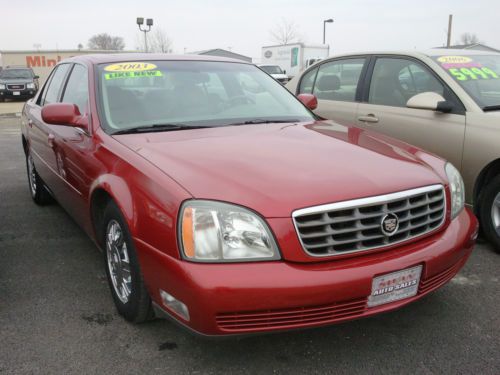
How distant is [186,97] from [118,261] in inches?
48.8

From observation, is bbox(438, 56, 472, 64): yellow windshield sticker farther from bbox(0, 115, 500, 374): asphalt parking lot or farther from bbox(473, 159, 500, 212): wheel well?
bbox(0, 115, 500, 374): asphalt parking lot

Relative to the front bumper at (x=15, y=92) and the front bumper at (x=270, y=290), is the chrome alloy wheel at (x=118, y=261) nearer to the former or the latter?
the front bumper at (x=270, y=290)

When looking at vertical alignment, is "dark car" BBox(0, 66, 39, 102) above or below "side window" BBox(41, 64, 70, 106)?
below

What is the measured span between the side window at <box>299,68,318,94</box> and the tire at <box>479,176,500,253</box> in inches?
105

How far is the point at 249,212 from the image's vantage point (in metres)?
2.10

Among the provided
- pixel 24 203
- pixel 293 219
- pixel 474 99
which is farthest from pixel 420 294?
pixel 24 203

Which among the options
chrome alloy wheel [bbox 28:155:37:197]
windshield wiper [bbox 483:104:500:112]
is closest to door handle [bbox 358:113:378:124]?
windshield wiper [bbox 483:104:500:112]

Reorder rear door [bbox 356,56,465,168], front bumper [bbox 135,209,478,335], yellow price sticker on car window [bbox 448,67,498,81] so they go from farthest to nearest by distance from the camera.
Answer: yellow price sticker on car window [bbox 448,67,498,81], rear door [bbox 356,56,465,168], front bumper [bbox 135,209,478,335]

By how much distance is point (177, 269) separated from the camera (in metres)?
2.10

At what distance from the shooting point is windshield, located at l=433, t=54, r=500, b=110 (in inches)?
163

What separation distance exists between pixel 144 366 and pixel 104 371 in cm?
19

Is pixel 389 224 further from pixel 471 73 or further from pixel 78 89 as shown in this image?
pixel 471 73

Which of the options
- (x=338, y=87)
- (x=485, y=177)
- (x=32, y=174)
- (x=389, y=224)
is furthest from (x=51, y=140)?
(x=485, y=177)

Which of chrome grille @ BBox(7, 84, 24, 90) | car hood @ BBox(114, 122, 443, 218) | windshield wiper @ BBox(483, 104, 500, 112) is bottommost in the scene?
chrome grille @ BBox(7, 84, 24, 90)
